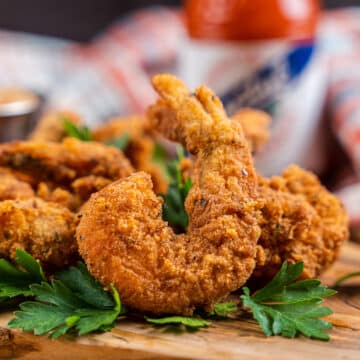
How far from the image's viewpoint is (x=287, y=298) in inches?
71.6

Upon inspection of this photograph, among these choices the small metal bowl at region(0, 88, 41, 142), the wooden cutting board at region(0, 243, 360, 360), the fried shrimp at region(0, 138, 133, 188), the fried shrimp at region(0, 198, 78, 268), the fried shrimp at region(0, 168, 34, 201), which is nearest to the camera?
the wooden cutting board at region(0, 243, 360, 360)

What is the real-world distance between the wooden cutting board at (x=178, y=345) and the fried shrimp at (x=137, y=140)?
2.71 ft

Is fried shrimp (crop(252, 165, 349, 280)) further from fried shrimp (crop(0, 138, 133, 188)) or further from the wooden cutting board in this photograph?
fried shrimp (crop(0, 138, 133, 188))

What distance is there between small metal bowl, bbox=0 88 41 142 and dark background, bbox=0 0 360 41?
6.44 ft

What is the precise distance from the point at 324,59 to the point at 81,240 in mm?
2518

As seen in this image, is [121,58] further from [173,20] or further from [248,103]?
[248,103]

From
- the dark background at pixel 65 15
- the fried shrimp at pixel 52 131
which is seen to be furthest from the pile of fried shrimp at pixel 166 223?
the dark background at pixel 65 15

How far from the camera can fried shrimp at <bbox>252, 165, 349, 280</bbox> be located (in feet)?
6.38

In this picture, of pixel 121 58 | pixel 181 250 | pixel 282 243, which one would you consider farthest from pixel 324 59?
pixel 181 250

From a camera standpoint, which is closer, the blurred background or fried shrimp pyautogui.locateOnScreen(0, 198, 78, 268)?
fried shrimp pyautogui.locateOnScreen(0, 198, 78, 268)

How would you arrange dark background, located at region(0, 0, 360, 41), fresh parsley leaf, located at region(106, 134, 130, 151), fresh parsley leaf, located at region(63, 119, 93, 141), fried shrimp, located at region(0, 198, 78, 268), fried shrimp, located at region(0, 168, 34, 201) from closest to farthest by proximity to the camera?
fried shrimp, located at region(0, 198, 78, 268) < fried shrimp, located at region(0, 168, 34, 201) < fresh parsley leaf, located at region(63, 119, 93, 141) < fresh parsley leaf, located at region(106, 134, 130, 151) < dark background, located at region(0, 0, 360, 41)

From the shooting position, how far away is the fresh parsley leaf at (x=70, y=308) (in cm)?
167

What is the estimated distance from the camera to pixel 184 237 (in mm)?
1771

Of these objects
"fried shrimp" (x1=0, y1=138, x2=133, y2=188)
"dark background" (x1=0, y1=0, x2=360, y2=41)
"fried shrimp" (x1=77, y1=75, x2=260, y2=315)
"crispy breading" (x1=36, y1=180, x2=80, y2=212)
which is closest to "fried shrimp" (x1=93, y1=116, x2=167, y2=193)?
"fried shrimp" (x1=0, y1=138, x2=133, y2=188)
